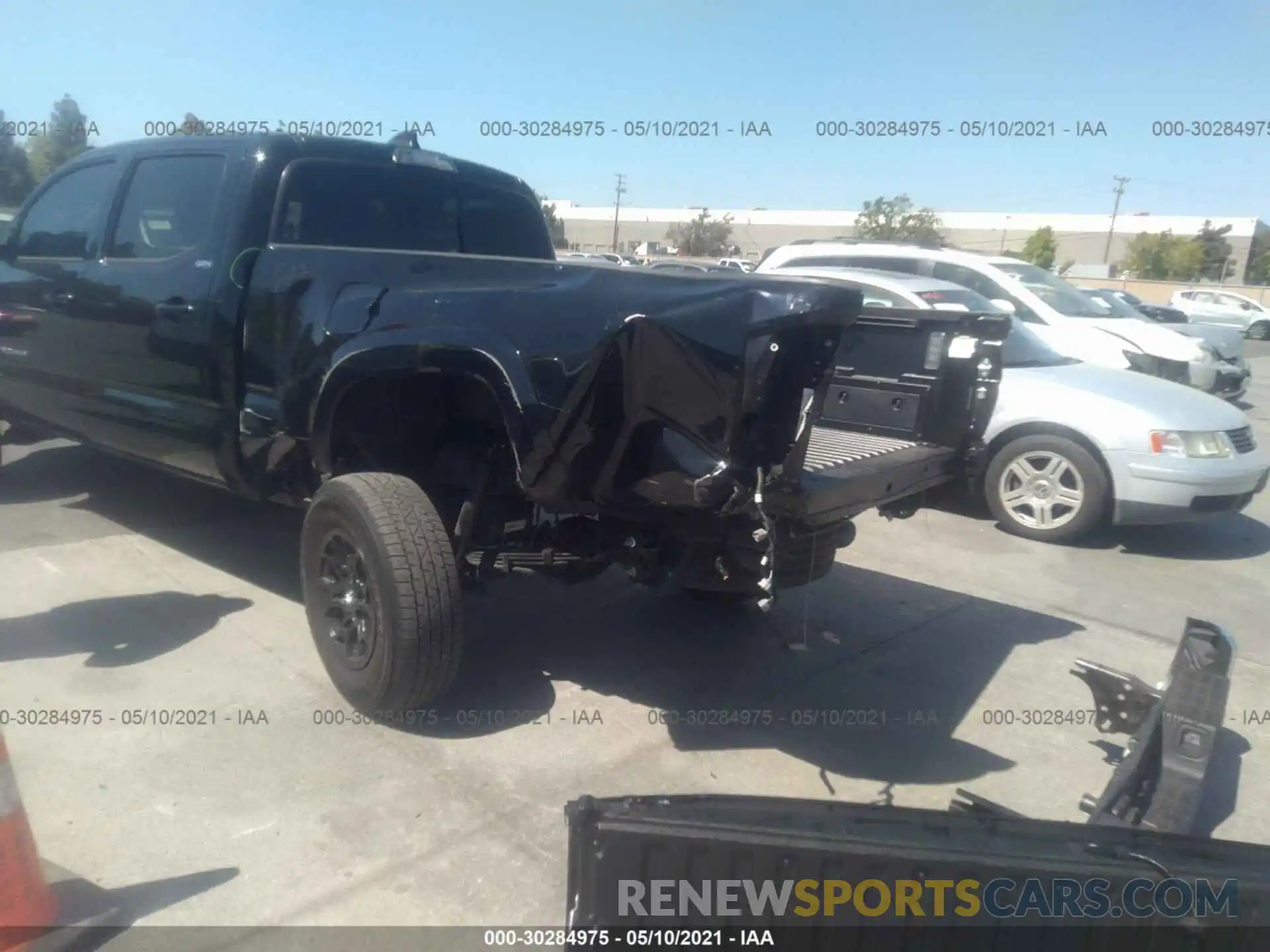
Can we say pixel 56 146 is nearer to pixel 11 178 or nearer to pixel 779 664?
pixel 11 178

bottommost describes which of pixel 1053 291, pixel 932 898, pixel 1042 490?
pixel 1042 490

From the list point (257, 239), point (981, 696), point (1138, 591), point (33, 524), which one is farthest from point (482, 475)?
point (1138, 591)

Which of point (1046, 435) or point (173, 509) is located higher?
point (1046, 435)

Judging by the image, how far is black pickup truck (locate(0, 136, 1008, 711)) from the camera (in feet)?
9.23

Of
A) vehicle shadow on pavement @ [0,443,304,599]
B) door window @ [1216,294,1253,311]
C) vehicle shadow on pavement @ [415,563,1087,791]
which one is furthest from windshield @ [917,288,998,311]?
door window @ [1216,294,1253,311]

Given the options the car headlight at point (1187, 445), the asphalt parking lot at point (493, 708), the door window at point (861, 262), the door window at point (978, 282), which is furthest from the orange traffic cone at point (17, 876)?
the door window at point (978, 282)

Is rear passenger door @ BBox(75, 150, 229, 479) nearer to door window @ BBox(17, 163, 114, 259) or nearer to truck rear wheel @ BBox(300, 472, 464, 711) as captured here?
door window @ BBox(17, 163, 114, 259)

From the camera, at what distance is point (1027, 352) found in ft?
23.4

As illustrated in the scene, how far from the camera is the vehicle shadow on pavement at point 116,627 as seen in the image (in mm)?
4020

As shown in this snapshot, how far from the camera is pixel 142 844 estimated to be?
111 inches

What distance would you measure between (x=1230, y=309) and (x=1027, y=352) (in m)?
28.6

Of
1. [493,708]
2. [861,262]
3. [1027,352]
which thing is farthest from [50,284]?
[861,262]

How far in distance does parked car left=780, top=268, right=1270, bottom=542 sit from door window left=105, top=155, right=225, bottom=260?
144 inches
